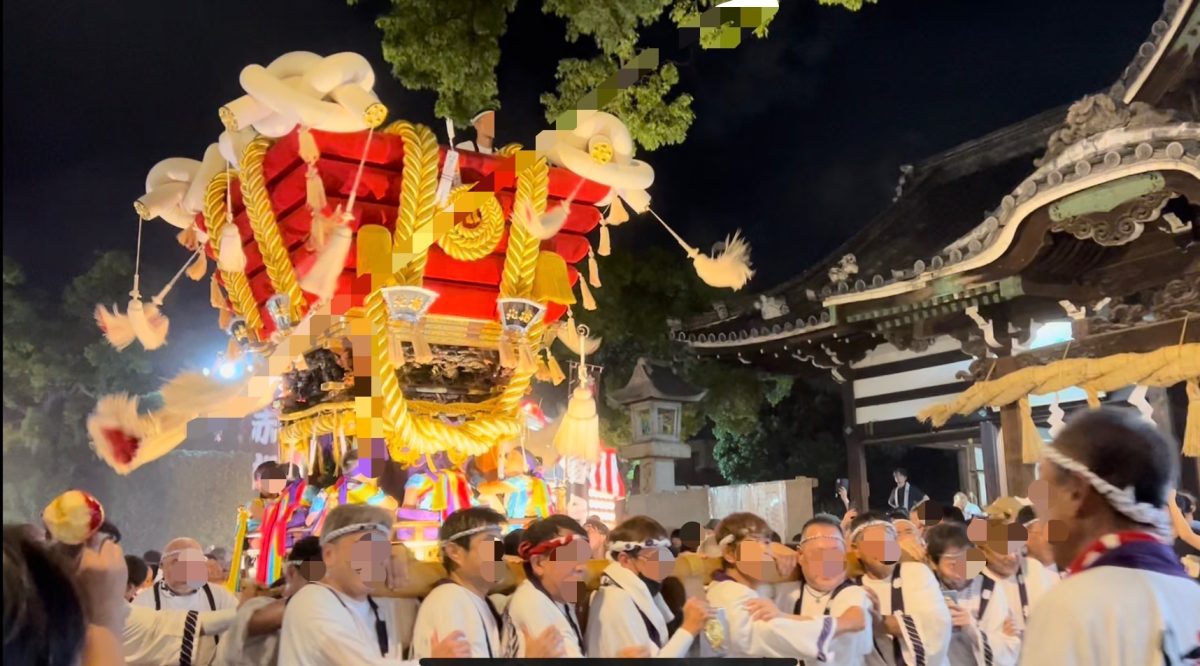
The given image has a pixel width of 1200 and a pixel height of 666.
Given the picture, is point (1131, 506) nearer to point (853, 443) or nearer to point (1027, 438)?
point (1027, 438)

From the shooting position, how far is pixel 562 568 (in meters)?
3.37

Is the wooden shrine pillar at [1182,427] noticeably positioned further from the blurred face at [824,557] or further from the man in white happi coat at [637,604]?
the man in white happi coat at [637,604]

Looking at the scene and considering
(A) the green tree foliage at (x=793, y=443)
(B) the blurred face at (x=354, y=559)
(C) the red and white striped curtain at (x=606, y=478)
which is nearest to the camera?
(B) the blurred face at (x=354, y=559)

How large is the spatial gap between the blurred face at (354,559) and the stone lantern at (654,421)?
7.50 meters

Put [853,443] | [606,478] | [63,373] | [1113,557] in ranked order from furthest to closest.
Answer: [63,373] → [853,443] → [606,478] → [1113,557]

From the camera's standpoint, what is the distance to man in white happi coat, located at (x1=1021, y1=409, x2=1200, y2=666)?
1.81 metres

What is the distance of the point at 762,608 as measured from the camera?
11.3 ft

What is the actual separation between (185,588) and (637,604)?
2105 millimetres

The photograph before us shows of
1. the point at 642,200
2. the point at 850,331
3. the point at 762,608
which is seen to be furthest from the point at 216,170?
the point at 850,331

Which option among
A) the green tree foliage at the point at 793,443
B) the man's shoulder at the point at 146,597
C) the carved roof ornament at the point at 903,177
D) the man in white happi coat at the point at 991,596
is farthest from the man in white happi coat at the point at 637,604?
the green tree foliage at the point at 793,443

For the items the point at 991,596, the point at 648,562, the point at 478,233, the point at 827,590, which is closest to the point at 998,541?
the point at 991,596

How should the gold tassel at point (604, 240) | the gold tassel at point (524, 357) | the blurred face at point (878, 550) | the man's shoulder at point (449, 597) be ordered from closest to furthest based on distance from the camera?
the man's shoulder at point (449, 597)
the blurred face at point (878, 550)
the gold tassel at point (524, 357)
the gold tassel at point (604, 240)

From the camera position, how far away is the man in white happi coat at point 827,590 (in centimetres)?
355

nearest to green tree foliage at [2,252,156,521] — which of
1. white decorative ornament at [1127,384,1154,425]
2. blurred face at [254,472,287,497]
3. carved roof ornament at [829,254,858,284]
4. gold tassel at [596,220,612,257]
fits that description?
blurred face at [254,472,287,497]
